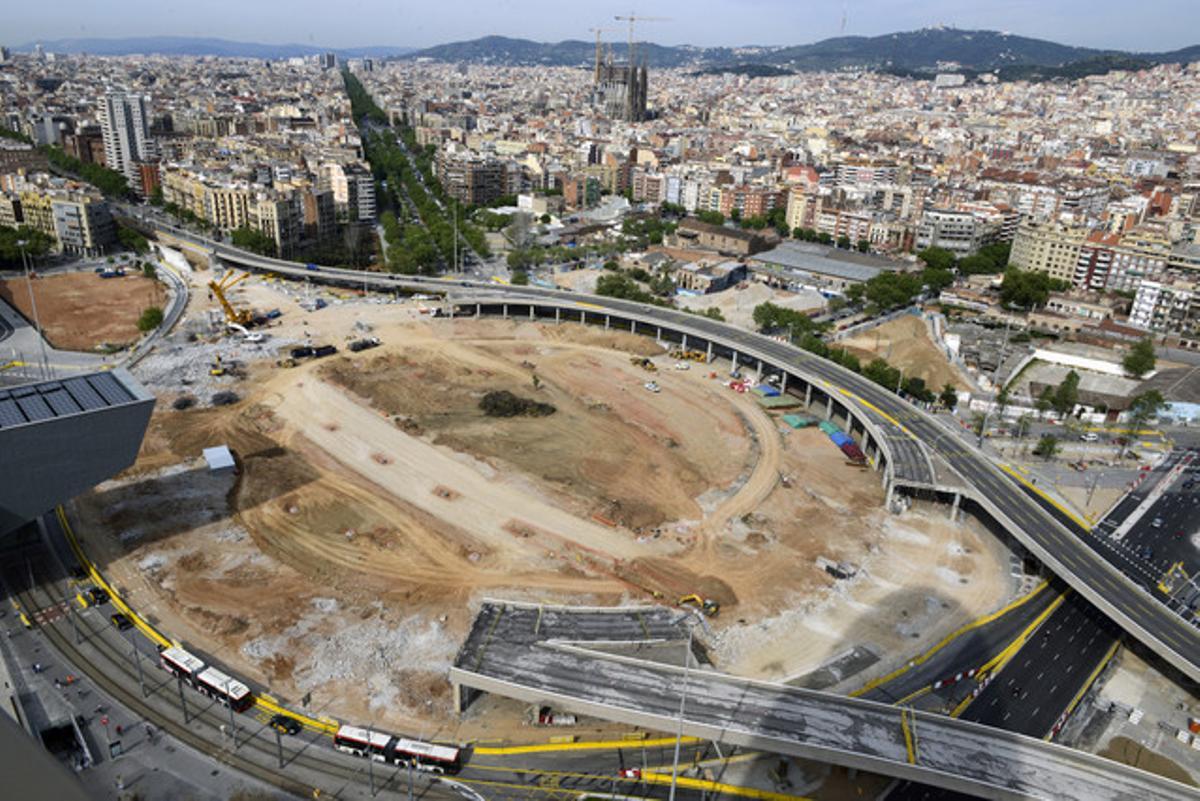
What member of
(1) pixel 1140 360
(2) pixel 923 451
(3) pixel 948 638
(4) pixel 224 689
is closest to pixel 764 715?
(3) pixel 948 638

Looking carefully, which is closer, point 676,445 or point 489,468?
point 489,468

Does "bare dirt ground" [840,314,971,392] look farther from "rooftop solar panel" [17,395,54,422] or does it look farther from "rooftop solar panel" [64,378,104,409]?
"rooftop solar panel" [17,395,54,422]

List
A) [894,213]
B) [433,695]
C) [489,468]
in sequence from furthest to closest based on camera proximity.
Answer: [894,213] → [489,468] → [433,695]

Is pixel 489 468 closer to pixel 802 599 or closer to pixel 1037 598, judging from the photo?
pixel 802 599

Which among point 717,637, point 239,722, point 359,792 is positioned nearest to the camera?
point 359,792

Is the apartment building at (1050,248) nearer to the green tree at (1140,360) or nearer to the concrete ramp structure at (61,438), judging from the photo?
the green tree at (1140,360)

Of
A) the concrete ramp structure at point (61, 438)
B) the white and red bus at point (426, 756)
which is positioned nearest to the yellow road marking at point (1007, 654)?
the white and red bus at point (426, 756)

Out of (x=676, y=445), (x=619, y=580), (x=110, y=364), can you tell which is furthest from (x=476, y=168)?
(x=619, y=580)
